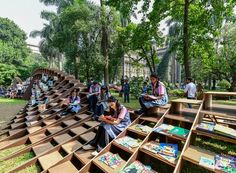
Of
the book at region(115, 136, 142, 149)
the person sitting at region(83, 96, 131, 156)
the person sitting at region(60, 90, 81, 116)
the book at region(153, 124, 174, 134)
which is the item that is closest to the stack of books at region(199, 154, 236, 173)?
the book at region(153, 124, 174, 134)

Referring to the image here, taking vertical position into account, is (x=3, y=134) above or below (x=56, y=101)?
below

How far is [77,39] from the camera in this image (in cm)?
1741

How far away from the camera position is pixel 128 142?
414cm

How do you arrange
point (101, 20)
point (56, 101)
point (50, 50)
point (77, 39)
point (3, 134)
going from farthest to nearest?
point (50, 50) → point (77, 39) → point (101, 20) → point (56, 101) → point (3, 134)

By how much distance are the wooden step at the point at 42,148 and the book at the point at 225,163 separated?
13.7ft

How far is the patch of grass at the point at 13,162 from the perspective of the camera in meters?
4.64

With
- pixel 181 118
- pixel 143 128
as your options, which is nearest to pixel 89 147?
pixel 143 128

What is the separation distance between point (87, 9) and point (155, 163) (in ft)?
50.4

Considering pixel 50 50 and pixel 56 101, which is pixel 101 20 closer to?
pixel 56 101

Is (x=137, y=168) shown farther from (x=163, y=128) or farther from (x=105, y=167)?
(x=163, y=128)

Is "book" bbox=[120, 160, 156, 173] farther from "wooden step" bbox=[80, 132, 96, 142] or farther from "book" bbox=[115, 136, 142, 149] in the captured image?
"wooden step" bbox=[80, 132, 96, 142]

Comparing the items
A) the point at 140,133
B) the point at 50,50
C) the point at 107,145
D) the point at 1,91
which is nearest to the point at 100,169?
the point at 107,145

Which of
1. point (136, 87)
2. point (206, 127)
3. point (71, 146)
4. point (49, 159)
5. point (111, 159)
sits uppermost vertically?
point (136, 87)

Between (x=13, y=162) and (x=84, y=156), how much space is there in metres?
2.08
